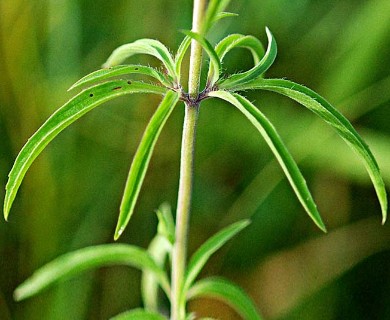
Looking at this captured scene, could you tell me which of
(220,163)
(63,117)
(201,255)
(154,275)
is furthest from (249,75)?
(220,163)

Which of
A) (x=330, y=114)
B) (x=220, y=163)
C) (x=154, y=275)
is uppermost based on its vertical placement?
(x=330, y=114)

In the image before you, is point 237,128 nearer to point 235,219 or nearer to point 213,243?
point 235,219

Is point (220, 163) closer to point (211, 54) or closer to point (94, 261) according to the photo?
point (94, 261)

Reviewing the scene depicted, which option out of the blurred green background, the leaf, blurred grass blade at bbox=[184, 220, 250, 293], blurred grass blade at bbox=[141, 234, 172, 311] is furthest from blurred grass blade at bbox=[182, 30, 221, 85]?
the blurred green background

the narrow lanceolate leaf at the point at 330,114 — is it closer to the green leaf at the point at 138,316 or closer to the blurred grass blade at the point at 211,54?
the blurred grass blade at the point at 211,54

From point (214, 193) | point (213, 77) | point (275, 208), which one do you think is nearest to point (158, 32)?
point (214, 193)

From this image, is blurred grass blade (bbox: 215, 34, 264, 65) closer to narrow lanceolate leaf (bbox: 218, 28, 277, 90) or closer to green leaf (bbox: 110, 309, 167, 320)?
narrow lanceolate leaf (bbox: 218, 28, 277, 90)
